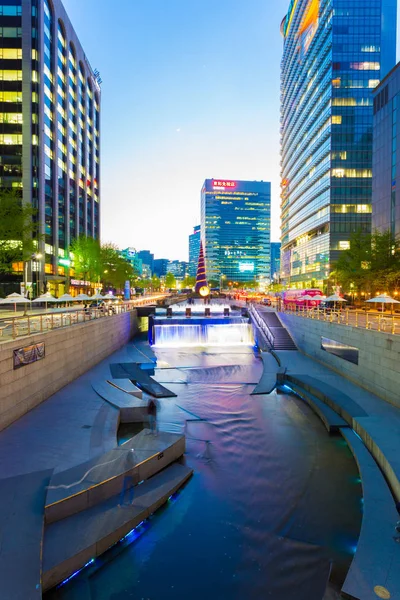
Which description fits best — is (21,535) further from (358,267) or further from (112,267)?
(112,267)

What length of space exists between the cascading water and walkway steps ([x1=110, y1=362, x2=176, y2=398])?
56.2 ft

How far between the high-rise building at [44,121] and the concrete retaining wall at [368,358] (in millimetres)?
55785

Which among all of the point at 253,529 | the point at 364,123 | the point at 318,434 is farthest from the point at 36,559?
the point at 364,123

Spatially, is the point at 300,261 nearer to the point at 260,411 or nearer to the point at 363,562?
the point at 260,411

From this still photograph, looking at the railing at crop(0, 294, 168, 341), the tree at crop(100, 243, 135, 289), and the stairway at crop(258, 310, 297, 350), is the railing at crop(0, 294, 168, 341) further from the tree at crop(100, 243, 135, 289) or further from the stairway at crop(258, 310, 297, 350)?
the tree at crop(100, 243, 135, 289)

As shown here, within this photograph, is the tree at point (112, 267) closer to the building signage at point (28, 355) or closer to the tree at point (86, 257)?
the tree at point (86, 257)

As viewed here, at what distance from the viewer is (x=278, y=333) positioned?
36062mm

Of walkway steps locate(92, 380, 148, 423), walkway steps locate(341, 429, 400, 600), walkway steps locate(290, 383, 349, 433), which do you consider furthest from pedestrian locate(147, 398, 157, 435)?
walkway steps locate(341, 429, 400, 600)

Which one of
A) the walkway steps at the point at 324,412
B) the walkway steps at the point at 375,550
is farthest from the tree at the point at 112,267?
the walkway steps at the point at 375,550

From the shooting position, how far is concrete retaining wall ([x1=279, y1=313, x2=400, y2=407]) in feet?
54.6

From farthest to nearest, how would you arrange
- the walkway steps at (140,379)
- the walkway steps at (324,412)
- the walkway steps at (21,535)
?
the walkway steps at (140,379), the walkway steps at (324,412), the walkway steps at (21,535)

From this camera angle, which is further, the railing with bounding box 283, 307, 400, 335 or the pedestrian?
the railing with bounding box 283, 307, 400, 335

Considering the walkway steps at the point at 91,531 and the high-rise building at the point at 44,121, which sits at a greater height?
the high-rise building at the point at 44,121

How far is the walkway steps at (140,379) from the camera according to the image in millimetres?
20670
